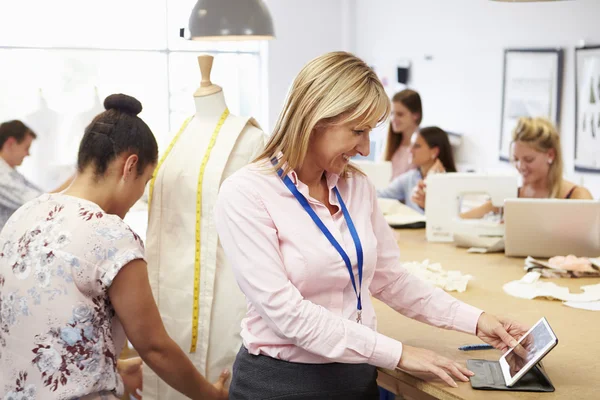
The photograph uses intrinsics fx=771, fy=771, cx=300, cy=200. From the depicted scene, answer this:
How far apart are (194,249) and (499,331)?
1090mm

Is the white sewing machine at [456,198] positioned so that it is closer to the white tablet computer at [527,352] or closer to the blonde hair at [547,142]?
the blonde hair at [547,142]

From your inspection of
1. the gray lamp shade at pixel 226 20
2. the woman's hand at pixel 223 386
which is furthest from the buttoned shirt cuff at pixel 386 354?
the gray lamp shade at pixel 226 20

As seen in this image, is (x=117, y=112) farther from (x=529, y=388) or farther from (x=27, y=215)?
(x=529, y=388)

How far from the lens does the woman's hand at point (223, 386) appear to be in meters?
2.19

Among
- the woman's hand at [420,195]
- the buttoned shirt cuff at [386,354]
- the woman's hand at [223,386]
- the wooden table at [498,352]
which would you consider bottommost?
the woman's hand at [223,386]

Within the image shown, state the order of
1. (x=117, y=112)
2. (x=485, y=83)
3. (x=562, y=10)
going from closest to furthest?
1. (x=117, y=112)
2. (x=562, y=10)
3. (x=485, y=83)

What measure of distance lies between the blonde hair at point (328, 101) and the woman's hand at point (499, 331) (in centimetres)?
55

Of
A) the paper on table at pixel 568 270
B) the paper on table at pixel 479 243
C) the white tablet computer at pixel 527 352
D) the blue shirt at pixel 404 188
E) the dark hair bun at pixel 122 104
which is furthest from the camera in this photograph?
the blue shirt at pixel 404 188

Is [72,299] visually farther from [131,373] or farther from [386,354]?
[131,373]

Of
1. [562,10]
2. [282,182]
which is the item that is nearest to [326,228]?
[282,182]

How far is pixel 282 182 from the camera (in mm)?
1708

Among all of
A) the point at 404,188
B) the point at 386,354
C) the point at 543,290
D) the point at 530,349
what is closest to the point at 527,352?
the point at 530,349

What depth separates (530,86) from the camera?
17.9 ft

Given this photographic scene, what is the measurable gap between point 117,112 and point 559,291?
148 centimetres
